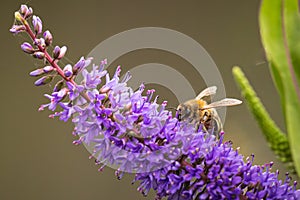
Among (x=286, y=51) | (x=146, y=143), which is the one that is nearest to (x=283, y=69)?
(x=286, y=51)

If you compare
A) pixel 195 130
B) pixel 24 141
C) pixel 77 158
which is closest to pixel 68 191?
pixel 77 158

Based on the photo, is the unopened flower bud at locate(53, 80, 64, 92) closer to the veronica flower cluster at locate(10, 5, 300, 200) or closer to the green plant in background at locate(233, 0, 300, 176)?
the veronica flower cluster at locate(10, 5, 300, 200)

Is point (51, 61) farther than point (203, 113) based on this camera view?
No

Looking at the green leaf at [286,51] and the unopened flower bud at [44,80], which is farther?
the unopened flower bud at [44,80]

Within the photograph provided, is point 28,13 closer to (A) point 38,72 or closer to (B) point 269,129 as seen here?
(A) point 38,72

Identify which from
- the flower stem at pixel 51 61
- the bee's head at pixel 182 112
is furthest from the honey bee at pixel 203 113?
the flower stem at pixel 51 61

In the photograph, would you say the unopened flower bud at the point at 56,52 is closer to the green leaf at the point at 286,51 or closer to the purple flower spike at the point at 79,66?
the purple flower spike at the point at 79,66

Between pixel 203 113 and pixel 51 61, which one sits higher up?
pixel 203 113
